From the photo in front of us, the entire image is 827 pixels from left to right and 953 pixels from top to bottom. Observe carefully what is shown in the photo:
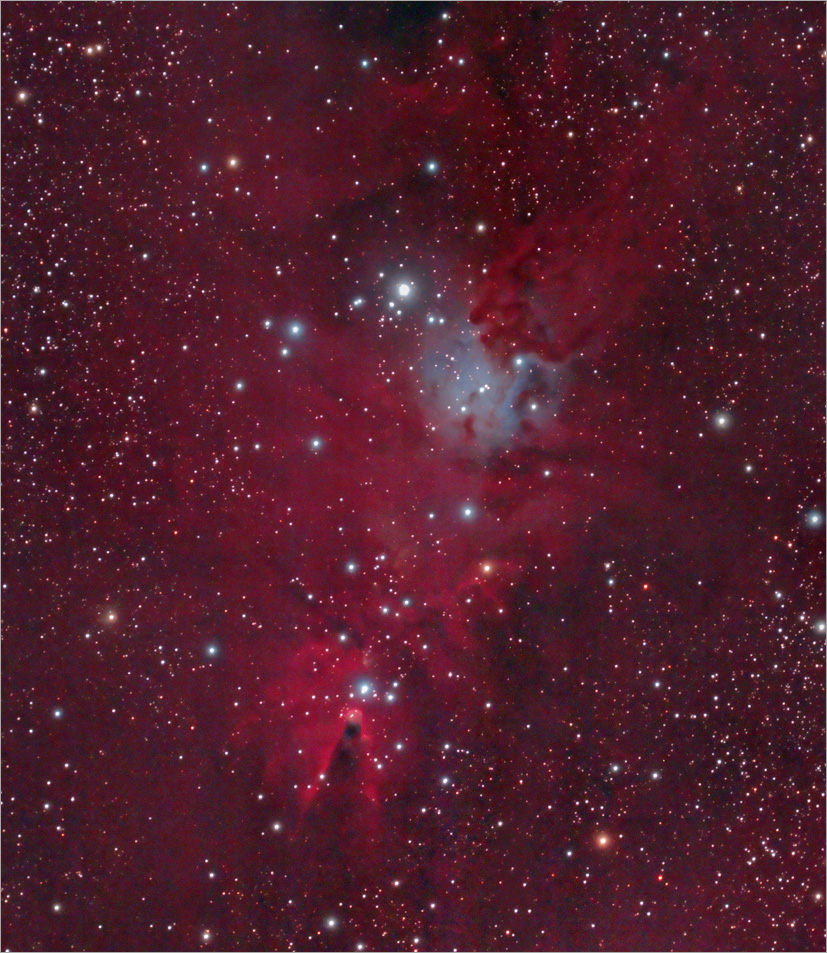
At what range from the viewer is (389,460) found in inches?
32.7

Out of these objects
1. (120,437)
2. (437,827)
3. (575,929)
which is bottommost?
(575,929)

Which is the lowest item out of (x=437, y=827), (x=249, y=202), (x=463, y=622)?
(x=437, y=827)

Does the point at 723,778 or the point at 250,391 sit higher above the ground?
the point at 250,391

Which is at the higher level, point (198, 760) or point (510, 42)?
point (510, 42)

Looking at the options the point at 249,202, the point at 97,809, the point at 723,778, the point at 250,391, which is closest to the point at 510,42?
the point at 249,202

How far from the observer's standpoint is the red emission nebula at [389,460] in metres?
0.82

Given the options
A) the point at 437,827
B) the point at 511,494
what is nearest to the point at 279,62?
the point at 511,494

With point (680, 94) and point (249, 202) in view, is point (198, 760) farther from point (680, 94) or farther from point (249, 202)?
point (680, 94)

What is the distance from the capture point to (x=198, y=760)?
82 cm

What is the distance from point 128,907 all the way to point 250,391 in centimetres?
73

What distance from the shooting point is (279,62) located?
811mm

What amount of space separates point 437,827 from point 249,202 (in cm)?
90

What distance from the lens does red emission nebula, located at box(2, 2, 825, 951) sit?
816 millimetres

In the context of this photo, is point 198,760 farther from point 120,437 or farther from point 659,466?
point 659,466
